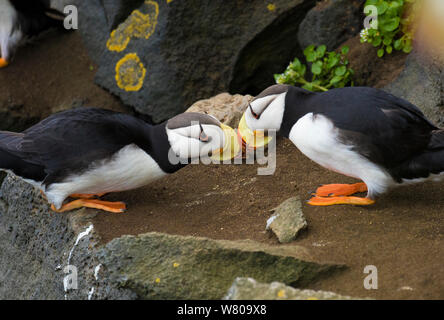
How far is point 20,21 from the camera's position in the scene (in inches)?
322

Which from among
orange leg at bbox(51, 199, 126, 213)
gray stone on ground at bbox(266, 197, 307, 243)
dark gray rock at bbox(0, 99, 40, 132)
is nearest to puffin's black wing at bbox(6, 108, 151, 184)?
orange leg at bbox(51, 199, 126, 213)

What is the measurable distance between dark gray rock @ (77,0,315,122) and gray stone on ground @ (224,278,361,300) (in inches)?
171

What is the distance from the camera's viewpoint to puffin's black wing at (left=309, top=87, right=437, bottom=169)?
4234mm

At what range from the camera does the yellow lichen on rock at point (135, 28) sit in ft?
23.2

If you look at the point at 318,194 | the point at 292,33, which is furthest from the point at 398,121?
the point at 292,33

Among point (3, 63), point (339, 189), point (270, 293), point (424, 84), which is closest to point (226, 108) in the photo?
point (339, 189)

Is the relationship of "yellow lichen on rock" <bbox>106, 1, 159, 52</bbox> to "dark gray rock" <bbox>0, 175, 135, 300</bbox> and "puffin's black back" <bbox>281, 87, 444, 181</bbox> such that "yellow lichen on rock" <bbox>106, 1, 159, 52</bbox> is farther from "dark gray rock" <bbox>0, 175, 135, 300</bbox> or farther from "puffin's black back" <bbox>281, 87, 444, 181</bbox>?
"puffin's black back" <bbox>281, 87, 444, 181</bbox>

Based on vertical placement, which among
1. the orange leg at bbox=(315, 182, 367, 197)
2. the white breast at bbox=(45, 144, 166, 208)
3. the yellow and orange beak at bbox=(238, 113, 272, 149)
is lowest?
the orange leg at bbox=(315, 182, 367, 197)

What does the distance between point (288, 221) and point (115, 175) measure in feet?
4.27

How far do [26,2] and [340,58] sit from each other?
4.29m

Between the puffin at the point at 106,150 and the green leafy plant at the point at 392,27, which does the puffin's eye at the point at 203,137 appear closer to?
the puffin at the point at 106,150

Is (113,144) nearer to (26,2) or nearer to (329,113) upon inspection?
(329,113)

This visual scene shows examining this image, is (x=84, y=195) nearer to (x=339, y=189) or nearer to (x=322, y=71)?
(x=339, y=189)

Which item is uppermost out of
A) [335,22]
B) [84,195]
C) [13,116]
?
[335,22]
